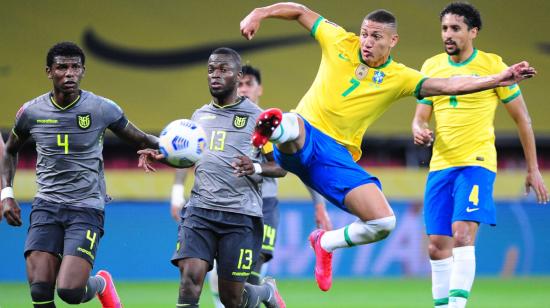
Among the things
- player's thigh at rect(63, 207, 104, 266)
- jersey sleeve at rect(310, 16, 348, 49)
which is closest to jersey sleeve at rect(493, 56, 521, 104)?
jersey sleeve at rect(310, 16, 348, 49)

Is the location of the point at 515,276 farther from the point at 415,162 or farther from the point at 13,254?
the point at 13,254

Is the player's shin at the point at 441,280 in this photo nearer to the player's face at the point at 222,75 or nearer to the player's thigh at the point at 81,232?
the player's face at the point at 222,75

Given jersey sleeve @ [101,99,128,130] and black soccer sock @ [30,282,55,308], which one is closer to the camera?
black soccer sock @ [30,282,55,308]

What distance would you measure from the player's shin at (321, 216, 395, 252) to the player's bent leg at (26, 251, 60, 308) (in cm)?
205

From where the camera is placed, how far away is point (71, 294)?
22.4ft

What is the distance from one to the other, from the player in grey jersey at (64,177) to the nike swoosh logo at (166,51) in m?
9.23

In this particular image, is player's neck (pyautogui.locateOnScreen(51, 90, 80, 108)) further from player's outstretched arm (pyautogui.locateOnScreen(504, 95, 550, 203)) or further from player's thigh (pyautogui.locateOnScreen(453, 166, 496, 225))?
player's outstretched arm (pyautogui.locateOnScreen(504, 95, 550, 203))

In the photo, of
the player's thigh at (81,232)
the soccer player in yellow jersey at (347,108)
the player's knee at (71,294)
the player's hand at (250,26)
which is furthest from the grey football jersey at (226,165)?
the player's knee at (71,294)

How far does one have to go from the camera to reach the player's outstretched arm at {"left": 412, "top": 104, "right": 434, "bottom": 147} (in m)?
7.33

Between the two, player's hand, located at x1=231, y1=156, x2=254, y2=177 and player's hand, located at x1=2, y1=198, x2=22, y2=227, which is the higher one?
player's hand, located at x1=231, y1=156, x2=254, y2=177

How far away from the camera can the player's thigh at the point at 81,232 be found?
6875mm

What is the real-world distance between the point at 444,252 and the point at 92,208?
2947mm

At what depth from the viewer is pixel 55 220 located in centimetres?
697

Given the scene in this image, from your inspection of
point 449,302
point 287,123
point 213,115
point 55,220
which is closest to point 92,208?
point 55,220
